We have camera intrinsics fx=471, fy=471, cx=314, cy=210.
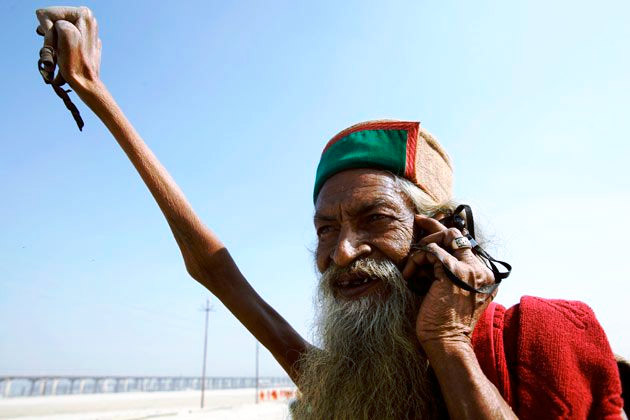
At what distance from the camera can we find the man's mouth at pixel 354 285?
2.41m

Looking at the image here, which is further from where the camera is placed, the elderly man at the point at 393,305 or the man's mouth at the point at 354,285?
the man's mouth at the point at 354,285

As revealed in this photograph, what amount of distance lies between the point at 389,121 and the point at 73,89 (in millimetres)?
1872

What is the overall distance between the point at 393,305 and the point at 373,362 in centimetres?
29

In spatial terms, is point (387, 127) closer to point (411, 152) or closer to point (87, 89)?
point (411, 152)

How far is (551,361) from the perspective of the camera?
76.0 inches

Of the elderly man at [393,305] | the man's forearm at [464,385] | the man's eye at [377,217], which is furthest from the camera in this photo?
the man's eye at [377,217]

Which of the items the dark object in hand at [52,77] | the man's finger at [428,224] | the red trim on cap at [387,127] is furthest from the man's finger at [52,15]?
the man's finger at [428,224]

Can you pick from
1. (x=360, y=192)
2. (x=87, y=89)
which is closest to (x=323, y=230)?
(x=360, y=192)

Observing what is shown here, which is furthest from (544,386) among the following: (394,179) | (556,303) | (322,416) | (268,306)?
(268,306)

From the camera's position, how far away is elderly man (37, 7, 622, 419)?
190cm

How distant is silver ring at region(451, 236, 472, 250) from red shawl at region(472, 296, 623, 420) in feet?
1.23

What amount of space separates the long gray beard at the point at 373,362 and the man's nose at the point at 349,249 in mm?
48

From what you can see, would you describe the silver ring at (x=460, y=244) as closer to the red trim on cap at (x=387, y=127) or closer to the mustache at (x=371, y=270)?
the mustache at (x=371, y=270)

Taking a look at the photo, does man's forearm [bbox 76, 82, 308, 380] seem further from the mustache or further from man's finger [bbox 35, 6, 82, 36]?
the mustache
